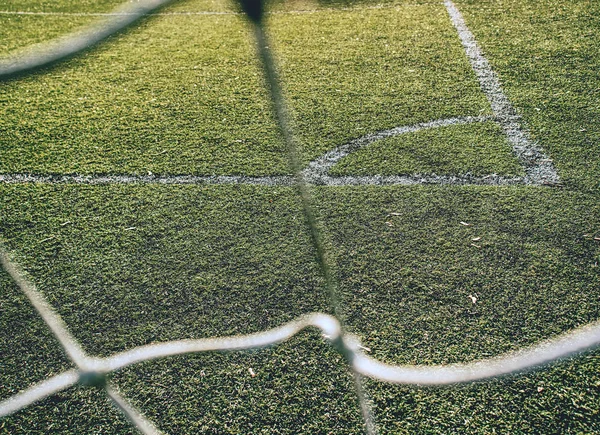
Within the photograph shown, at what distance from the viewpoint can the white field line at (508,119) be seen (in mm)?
3295

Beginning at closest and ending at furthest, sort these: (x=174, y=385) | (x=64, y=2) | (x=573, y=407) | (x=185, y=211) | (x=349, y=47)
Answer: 1. (x=573, y=407)
2. (x=174, y=385)
3. (x=185, y=211)
4. (x=349, y=47)
5. (x=64, y=2)

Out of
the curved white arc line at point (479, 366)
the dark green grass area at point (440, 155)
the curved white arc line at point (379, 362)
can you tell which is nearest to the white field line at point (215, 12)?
the dark green grass area at point (440, 155)

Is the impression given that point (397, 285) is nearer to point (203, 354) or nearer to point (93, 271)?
point (203, 354)

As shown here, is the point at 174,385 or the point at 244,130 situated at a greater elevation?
the point at 244,130

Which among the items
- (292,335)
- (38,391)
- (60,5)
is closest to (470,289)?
(292,335)

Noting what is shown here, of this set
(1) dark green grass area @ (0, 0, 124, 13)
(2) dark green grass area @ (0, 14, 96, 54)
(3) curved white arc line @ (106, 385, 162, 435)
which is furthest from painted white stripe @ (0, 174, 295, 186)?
(1) dark green grass area @ (0, 0, 124, 13)

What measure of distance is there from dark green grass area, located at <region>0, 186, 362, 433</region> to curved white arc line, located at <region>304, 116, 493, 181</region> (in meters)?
0.30

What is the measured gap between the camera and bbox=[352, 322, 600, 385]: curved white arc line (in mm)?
2262

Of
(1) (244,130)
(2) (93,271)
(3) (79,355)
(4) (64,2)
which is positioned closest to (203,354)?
(3) (79,355)

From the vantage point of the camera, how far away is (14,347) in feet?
8.14

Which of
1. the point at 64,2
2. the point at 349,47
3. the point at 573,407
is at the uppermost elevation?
the point at 64,2

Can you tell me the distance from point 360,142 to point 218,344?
174 cm

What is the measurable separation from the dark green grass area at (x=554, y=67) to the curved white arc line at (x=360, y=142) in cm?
45

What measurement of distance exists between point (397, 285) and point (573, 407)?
2.85ft
